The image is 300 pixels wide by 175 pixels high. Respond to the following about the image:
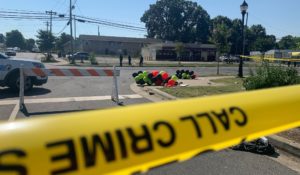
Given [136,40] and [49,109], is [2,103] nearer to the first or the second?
[49,109]

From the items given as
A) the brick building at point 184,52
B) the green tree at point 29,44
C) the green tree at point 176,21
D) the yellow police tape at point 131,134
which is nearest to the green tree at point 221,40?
the yellow police tape at point 131,134

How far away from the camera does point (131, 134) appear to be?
163 cm

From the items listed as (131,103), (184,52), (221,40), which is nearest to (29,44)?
(184,52)

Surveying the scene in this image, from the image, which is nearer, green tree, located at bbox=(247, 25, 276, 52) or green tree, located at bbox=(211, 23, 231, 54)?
green tree, located at bbox=(211, 23, 231, 54)

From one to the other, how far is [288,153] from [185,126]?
14.8 ft

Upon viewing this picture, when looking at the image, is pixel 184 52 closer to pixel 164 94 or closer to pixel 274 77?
pixel 164 94

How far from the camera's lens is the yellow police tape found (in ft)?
4.50

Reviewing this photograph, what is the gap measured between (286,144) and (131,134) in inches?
192

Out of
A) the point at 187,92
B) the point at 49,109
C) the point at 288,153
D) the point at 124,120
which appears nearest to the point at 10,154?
the point at 124,120

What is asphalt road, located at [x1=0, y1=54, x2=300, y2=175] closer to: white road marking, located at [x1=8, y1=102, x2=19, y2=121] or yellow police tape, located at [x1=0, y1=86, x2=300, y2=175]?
white road marking, located at [x1=8, y1=102, x2=19, y2=121]

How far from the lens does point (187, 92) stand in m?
12.6

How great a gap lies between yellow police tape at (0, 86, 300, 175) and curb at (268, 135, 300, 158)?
143 inches

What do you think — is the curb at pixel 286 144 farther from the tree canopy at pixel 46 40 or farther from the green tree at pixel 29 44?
the green tree at pixel 29 44

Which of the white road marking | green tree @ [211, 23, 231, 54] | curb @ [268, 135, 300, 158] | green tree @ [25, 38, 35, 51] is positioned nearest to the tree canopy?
green tree @ [211, 23, 231, 54]
